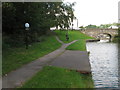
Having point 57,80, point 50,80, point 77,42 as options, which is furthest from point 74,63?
point 77,42

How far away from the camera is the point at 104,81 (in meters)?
9.40

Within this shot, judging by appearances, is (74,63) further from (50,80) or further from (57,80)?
(50,80)

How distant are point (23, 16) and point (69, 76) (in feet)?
48.8

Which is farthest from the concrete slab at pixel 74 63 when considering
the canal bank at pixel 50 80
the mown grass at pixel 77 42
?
the mown grass at pixel 77 42

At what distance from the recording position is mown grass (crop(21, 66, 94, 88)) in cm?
662

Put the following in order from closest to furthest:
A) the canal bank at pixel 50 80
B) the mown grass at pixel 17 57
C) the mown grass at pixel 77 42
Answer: the canal bank at pixel 50 80 → the mown grass at pixel 17 57 → the mown grass at pixel 77 42

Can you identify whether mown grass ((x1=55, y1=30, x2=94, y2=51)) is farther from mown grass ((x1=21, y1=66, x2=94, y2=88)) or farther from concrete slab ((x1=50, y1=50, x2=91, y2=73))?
mown grass ((x1=21, y1=66, x2=94, y2=88))

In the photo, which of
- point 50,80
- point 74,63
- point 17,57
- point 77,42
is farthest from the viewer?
point 77,42

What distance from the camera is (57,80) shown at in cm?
730

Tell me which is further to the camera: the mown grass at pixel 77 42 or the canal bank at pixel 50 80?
the mown grass at pixel 77 42

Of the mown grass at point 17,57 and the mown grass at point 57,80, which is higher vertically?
the mown grass at point 17,57

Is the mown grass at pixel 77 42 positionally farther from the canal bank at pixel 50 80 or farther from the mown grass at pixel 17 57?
the canal bank at pixel 50 80

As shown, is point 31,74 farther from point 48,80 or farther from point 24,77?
point 48,80

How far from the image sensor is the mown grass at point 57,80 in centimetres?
662
